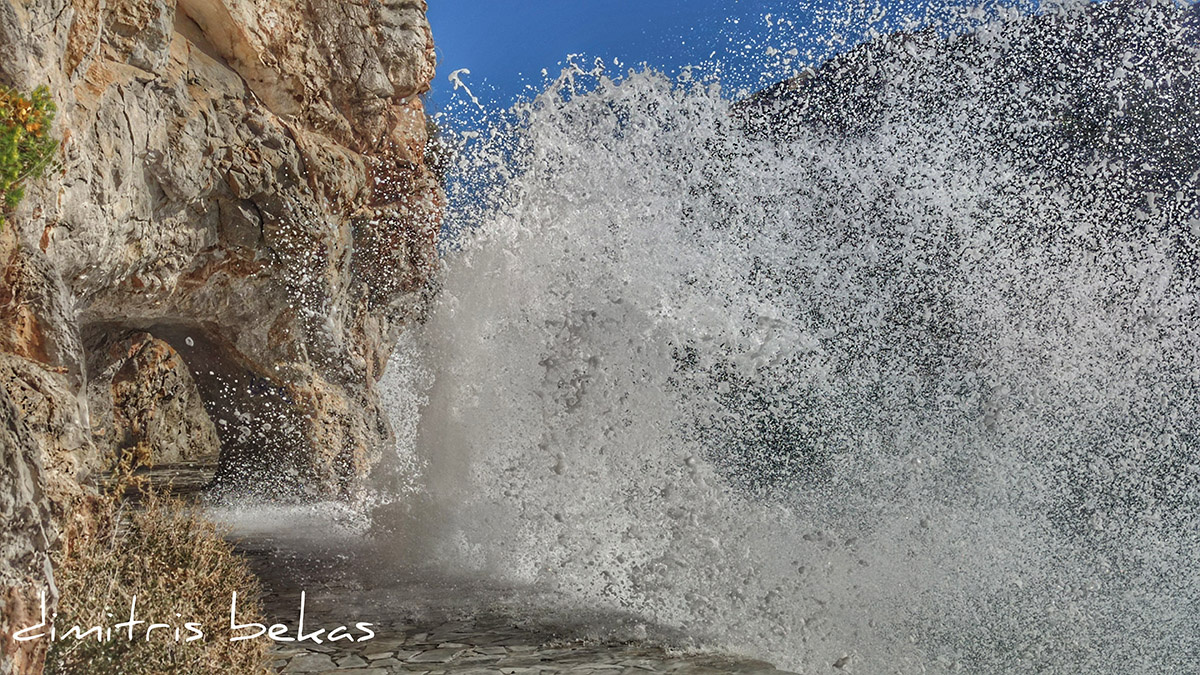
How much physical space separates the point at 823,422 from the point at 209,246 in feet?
36.8

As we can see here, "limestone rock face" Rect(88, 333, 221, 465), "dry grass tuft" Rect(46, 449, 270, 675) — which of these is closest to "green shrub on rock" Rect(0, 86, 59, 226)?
"dry grass tuft" Rect(46, 449, 270, 675)

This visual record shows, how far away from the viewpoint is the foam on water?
8203 mm

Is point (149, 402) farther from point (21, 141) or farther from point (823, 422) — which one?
point (823, 422)

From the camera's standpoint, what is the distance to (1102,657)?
8438 millimetres

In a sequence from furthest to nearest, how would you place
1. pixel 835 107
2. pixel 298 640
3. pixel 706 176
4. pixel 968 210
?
1. pixel 835 107
2. pixel 968 210
3. pixel 706 176
4. pixel 298 640

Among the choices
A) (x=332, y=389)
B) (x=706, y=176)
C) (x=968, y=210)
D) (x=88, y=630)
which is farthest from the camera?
(x=968, y=210)

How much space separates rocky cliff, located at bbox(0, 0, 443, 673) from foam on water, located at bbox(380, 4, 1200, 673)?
1.85m

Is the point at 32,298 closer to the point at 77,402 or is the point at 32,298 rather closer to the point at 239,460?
the point at 77,402

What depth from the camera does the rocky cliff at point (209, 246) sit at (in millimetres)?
5266

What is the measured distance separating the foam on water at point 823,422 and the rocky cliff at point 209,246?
1847mm

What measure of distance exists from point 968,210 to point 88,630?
66.8ft

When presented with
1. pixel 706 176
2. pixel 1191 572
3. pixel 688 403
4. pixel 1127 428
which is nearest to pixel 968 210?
pixel 1127 428

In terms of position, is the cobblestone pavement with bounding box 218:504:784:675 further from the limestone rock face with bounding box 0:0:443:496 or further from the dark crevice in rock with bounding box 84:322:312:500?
the dark crevice in rock with bounding box 84:322:312:500

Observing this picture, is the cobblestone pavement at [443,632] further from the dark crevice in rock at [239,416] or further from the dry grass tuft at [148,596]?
the dark crevice in rock at [239,416]
